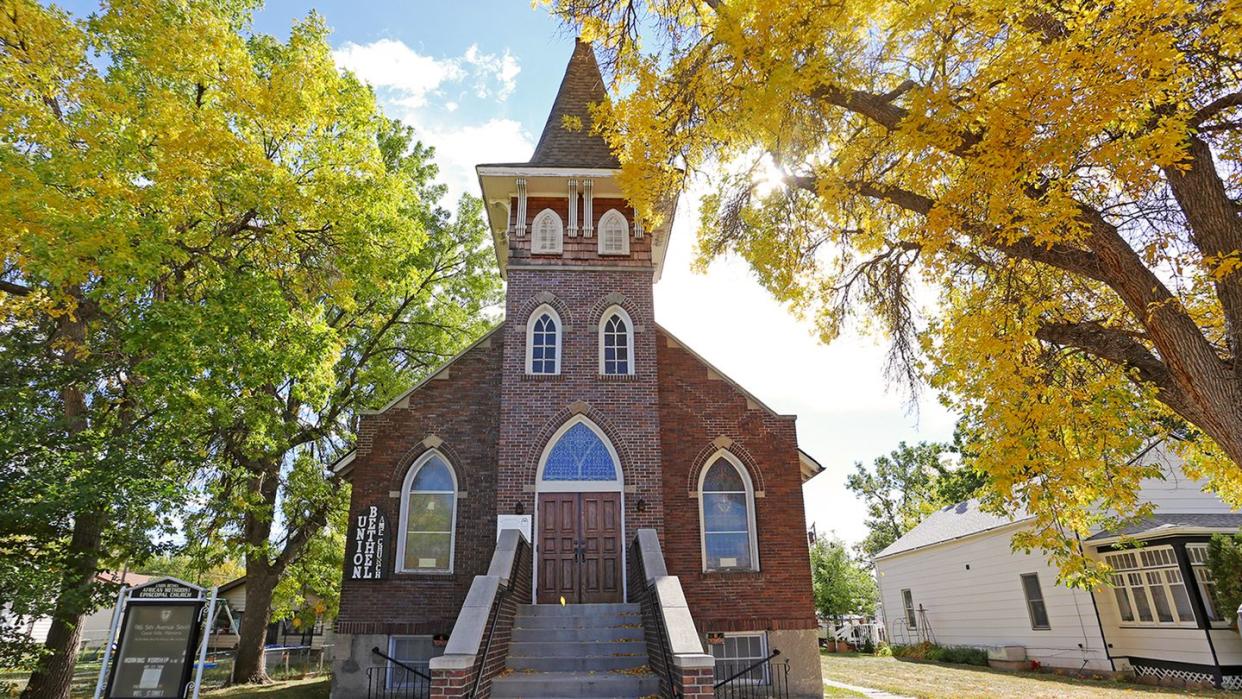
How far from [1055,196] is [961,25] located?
2.02m

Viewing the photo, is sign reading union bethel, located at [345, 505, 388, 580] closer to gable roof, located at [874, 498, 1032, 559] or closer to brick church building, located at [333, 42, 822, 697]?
brick church building, located at [333, 42, 822, 697]

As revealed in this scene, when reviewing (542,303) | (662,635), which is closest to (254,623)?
(542,303)

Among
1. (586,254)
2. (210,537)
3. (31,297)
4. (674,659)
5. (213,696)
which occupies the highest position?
(586,254)

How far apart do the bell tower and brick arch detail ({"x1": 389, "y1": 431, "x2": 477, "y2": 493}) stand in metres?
0.90

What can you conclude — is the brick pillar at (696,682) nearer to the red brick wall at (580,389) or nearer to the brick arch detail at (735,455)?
the red brick wall at (580,389)

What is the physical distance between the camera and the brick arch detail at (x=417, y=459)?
1269 cm

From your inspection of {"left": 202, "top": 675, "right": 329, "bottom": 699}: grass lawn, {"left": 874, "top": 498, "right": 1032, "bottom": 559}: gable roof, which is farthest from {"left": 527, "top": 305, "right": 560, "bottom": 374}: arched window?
{"left": 874, "top": 498, "right": 1032, "bottom": 559}: gable roof

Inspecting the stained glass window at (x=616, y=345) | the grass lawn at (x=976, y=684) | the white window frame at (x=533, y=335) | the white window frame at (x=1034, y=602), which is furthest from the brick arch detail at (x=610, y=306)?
the white window frame at (x=1034, y=602)

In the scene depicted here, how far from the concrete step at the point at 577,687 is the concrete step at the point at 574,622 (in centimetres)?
184

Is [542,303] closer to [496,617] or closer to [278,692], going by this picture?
[496,617]

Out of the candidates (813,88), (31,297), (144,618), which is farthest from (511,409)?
(31,297)

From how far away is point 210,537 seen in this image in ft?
51.4

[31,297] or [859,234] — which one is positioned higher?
[31,297]

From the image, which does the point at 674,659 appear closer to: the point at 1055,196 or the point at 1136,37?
the point at 1055,196
